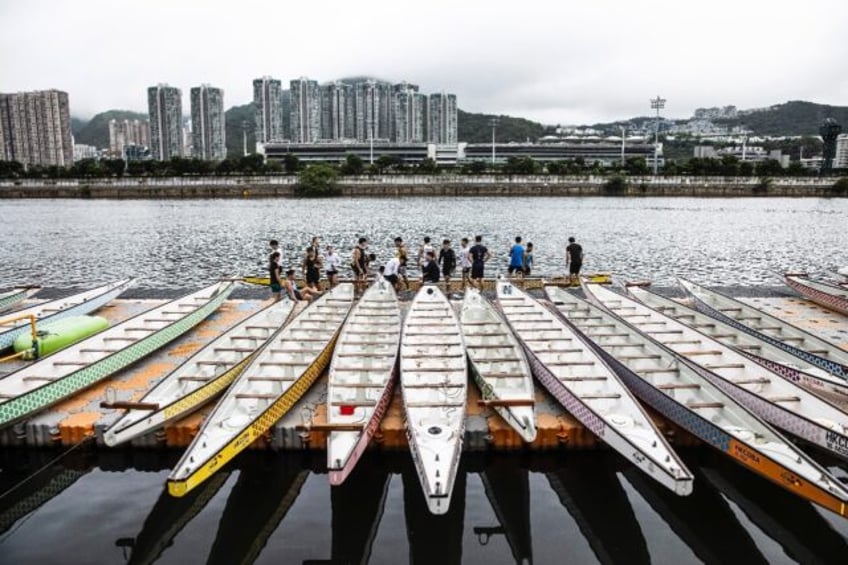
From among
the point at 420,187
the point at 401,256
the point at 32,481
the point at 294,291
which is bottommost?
the point at 32,481

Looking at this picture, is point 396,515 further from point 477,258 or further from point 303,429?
point 477,258

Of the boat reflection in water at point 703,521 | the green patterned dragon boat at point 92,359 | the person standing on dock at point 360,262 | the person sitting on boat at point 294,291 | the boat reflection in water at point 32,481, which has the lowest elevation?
the boat reflection in water at point 703,521

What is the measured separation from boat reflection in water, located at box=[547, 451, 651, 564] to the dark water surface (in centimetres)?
2

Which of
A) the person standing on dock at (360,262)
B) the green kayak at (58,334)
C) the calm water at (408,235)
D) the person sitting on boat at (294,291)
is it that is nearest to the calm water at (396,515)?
the green kayak at (58,334)

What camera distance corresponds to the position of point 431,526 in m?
9.15

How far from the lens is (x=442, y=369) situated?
11.9 metres

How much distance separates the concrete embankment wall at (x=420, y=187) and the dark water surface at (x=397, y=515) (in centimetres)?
9188

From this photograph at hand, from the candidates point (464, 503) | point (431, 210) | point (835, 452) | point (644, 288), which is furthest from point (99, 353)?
point (431, 210)

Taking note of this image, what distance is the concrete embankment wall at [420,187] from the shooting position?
100938mm

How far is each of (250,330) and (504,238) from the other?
33.9 m

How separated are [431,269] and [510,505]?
414 inches

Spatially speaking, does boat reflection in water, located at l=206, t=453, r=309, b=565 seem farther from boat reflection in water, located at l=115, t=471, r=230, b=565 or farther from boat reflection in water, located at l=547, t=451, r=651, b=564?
boat reflection in water, located at l=547, t=451, r=651, b=564

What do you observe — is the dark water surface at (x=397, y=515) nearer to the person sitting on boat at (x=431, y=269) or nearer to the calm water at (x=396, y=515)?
the calm water at (x=396, y=515)

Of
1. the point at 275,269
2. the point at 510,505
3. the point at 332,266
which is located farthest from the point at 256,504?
the point at 332,266
